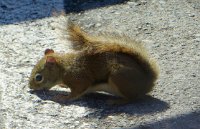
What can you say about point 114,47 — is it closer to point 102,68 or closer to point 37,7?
point 102,68

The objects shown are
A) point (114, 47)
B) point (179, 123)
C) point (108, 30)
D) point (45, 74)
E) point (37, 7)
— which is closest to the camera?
point (179, 123)

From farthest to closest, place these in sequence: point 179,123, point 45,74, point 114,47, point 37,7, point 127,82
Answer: point 37,7
point 45,74
point 114,47
point 127,82
point 179,123

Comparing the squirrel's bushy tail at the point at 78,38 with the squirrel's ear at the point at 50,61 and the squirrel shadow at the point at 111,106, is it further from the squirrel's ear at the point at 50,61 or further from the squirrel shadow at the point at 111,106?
the squirrel shadow at the point at 111,106

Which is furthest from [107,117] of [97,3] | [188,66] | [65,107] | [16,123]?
[97,3]

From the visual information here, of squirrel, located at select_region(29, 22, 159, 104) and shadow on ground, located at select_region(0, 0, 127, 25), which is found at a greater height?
shadow on ground, located at select_region(0, 0, 127, 25)

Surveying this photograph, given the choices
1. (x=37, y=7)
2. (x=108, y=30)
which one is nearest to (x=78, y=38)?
(x=108, y=30)

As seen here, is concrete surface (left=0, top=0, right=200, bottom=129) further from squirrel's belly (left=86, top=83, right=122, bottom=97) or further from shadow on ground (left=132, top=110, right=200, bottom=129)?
squirrel's belly (left=86, top=83, right=122, bottom=97)

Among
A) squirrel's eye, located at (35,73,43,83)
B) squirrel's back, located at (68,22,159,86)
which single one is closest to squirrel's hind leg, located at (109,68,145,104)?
squirrel's back, located at (68,22,159,86)
